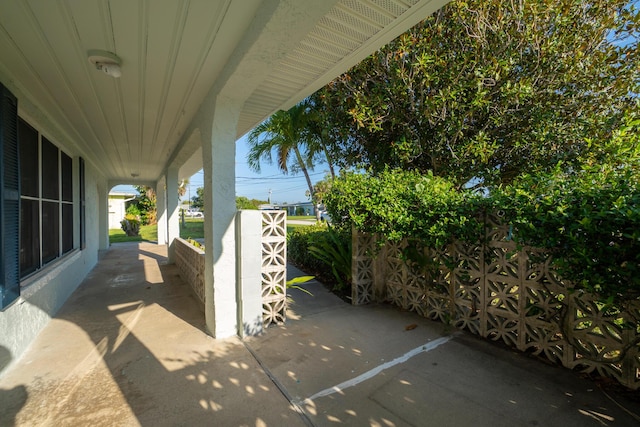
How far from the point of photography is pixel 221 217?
3.19 meters

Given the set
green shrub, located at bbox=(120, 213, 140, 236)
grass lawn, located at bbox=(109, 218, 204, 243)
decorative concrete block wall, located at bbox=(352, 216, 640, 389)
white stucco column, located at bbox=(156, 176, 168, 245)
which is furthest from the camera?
green shrub, located at bbox=(120, 213, 140, 236)

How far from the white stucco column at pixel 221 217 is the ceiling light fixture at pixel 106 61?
0.88 meters

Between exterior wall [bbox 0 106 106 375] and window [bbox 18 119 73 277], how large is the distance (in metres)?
0.17

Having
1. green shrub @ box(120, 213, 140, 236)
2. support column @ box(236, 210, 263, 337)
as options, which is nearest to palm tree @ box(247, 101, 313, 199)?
support column @ box(236, 210, 263, 337)

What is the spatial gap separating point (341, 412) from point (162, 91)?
11.9 ft

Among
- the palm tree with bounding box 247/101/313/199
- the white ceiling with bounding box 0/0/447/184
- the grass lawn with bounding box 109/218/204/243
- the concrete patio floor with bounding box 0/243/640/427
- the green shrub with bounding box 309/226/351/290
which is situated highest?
the palm tree with bounding box 247/101/313/199

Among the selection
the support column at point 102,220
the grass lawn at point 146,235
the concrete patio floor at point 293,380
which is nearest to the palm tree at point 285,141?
the concrete patio floor at point 293,380

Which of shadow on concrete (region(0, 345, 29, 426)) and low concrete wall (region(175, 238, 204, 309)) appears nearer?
shadow on concrete (region(0, 345, 29, 426))

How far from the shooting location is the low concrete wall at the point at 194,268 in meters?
4.40

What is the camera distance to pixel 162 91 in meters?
3.20

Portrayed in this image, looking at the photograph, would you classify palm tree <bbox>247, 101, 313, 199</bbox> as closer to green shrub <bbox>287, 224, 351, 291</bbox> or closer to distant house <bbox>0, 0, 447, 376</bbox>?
green shrub <bbox>287, 224, 351, 291</bbox>

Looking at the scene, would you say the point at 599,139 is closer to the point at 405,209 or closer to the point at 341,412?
the point at 405,209

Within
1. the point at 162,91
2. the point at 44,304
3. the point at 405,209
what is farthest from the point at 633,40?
the point at 44,304

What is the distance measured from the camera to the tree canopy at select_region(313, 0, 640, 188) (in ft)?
13.0
